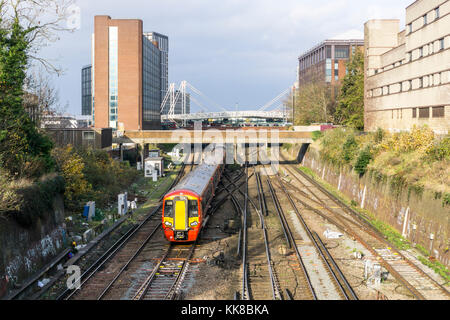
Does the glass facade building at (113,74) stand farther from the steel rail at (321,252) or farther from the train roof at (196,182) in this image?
the steel rail at (321,252)

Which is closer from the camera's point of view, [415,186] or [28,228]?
[28,228]

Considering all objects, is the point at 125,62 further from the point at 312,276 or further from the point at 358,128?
the point at 312,276

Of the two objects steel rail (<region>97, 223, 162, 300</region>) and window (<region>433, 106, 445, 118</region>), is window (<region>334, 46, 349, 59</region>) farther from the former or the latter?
steel rail (<region>97, 223, 162, 300</region>)

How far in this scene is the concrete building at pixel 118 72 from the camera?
74188 mm

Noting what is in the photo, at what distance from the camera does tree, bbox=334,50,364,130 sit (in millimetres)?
51406

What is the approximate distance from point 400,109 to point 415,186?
1781cm

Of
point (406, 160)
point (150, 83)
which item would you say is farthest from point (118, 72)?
point (406, 160)

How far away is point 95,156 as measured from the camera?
37.2 metres

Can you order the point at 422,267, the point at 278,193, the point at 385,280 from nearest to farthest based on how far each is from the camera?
the point at 385,280 < the point at 422,267 < the point at 278,193

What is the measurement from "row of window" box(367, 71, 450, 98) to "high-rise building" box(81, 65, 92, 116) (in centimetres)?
12602

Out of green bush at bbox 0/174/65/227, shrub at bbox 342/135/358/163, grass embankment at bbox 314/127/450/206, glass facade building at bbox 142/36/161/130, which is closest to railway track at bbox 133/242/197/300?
green bush at bbox 0/174/65/227

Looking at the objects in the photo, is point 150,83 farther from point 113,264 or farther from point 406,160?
point 113,264

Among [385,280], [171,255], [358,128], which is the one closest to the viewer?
[385,280]
